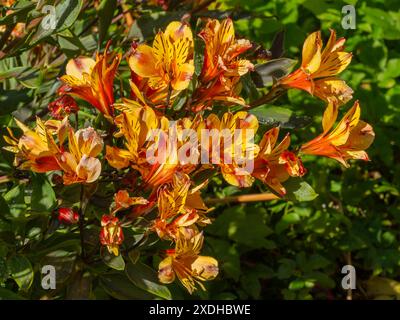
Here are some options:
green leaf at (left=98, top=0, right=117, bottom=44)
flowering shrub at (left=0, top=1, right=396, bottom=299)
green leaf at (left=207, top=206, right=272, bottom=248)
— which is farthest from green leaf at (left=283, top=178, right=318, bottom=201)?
green leaf at (left=207, top=206, right=272, bottom=248)

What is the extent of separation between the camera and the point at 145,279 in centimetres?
136

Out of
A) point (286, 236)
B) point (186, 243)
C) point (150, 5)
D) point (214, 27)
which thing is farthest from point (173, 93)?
point (286, 236)

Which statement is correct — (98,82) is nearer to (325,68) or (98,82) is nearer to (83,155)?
Answer: (83,155)

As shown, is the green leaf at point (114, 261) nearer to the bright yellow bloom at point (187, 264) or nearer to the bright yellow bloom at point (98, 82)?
the bright yellow bloom at point (187, 264)

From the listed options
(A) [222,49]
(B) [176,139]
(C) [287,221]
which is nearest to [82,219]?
(B) [176,139]

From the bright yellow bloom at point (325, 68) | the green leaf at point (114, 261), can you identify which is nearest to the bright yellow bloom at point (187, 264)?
the green leaf at point (114, 261)

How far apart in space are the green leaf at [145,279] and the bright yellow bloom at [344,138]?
0.38 metres

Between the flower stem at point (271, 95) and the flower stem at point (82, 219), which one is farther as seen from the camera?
the flower stem at point (271, 95)

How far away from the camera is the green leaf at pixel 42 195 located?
127cm

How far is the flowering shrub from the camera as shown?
3.68ft

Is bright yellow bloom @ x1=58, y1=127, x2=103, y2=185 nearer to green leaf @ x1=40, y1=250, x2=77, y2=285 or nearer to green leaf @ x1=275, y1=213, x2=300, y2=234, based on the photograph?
green leaf @ x1=40, y1=250, x2=77, y2=285

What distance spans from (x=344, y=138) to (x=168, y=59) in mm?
337

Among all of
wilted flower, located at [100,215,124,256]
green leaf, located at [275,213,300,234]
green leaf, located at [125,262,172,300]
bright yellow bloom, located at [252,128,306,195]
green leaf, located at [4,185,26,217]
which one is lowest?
green leaf, located at [275,213,300,234]
